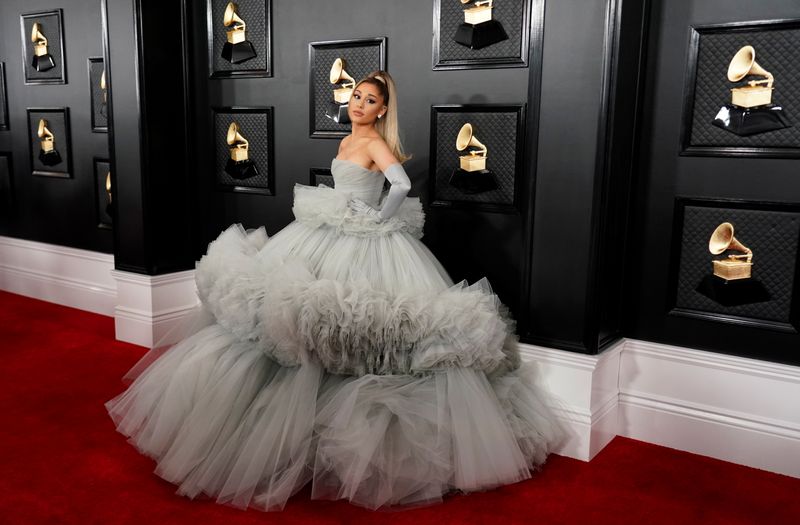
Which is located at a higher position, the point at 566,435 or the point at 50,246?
the point at 50,246

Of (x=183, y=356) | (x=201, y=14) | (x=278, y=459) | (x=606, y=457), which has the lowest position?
(x=606, y=457)

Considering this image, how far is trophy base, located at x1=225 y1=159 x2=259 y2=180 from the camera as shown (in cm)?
410

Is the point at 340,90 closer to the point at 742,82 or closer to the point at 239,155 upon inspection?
the point at 239,155

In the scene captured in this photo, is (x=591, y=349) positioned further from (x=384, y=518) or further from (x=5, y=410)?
(x=5, y=410)

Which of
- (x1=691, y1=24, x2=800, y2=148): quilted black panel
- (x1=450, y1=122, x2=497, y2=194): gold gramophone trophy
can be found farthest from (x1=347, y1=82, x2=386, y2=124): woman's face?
(x1=691, y1=24, x2=800, y2=148): quilted black panel

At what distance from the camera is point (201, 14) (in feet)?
13.7

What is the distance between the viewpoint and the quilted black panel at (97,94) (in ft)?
15.5

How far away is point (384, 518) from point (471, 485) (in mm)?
333

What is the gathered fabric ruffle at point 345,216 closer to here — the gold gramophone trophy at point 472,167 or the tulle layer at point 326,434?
the gold gramophone trophy at point 472,167

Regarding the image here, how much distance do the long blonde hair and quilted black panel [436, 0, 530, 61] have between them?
42 cm

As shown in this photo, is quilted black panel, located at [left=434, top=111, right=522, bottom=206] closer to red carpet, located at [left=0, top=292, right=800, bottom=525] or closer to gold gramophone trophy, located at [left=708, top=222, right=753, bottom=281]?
gold gramophone trophy, located at [left=708, top=222, right=753, bottom=281]

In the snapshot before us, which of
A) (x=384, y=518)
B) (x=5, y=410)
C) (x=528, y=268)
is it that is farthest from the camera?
(x=5, y=410)

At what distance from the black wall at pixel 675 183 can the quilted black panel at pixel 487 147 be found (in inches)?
21.6

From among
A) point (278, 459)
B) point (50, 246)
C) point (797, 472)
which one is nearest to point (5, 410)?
point (278, 459)
